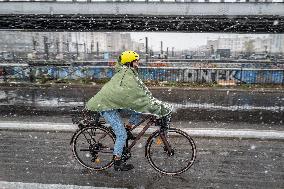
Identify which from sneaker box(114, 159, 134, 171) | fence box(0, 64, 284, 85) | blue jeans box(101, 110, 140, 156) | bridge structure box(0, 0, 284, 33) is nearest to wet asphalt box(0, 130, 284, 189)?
sneaker box(114, 159, 134, 171)

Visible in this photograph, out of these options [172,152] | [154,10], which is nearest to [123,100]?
[172,152]

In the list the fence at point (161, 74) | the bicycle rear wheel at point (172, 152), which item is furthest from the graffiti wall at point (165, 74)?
the bicycle rear wheel at point (172, 152)

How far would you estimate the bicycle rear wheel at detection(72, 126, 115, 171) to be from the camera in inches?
213

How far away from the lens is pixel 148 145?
5336 mm

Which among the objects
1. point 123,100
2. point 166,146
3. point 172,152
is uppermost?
point 123,100

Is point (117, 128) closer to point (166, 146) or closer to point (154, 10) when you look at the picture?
point (166, 146)

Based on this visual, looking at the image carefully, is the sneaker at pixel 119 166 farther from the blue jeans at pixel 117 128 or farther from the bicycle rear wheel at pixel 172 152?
the bicycle rear wheel at pixel 172 152

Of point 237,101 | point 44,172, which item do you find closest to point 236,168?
point 44,172

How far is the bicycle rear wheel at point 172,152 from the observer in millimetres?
5230

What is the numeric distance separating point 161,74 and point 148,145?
1377 centimetres

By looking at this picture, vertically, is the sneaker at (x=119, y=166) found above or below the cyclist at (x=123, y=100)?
below

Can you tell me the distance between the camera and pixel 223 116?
10.4 metres

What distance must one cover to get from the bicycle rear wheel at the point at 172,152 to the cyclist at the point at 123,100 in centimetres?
43

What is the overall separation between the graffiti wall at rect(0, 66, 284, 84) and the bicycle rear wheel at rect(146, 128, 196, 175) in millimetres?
13136
